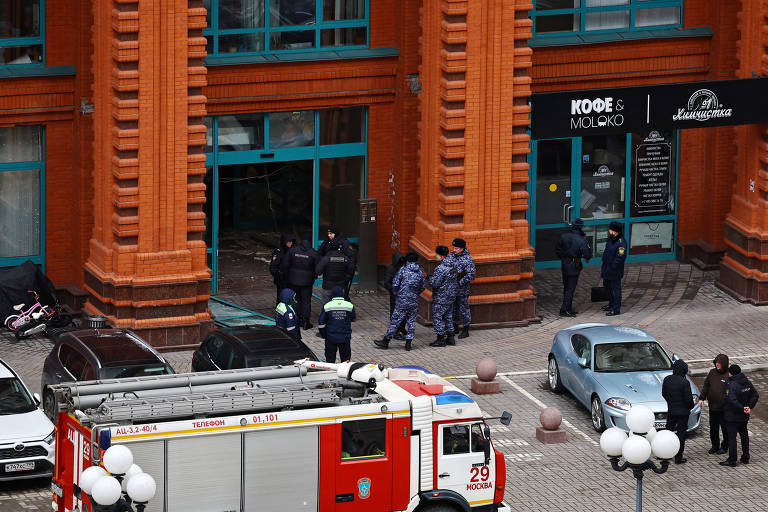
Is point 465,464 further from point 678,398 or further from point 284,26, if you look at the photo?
point 284,26

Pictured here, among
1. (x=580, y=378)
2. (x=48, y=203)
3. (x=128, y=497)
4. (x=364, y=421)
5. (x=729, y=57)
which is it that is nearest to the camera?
(x=128, y=497)

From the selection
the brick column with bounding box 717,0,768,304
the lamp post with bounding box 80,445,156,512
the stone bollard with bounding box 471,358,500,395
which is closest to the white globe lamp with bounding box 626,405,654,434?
the lamp post with bounding box 80,445,156,512

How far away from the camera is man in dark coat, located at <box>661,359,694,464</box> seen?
1022 inches

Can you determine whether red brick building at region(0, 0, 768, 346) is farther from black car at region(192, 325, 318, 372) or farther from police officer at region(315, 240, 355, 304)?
black car at region(192, 325, 318, 372)

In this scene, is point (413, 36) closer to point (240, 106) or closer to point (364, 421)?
point (240, 106)

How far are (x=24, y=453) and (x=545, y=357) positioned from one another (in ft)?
34.3

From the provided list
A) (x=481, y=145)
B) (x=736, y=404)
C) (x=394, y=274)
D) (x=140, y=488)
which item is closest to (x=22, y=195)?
(x=394, y=274)

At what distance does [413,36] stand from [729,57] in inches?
261

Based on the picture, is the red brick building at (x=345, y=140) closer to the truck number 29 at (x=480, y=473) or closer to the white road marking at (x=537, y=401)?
the white road marking at (x=537, y=401)

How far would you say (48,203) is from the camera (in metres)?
33.2

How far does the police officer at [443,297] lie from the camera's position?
31.5 meters

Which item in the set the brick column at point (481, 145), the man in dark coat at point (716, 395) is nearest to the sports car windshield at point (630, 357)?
the man in dark coat at point (716, 395)

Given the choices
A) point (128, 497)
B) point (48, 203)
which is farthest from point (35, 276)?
point (128, 497)

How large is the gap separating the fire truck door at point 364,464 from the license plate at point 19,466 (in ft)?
16.3
